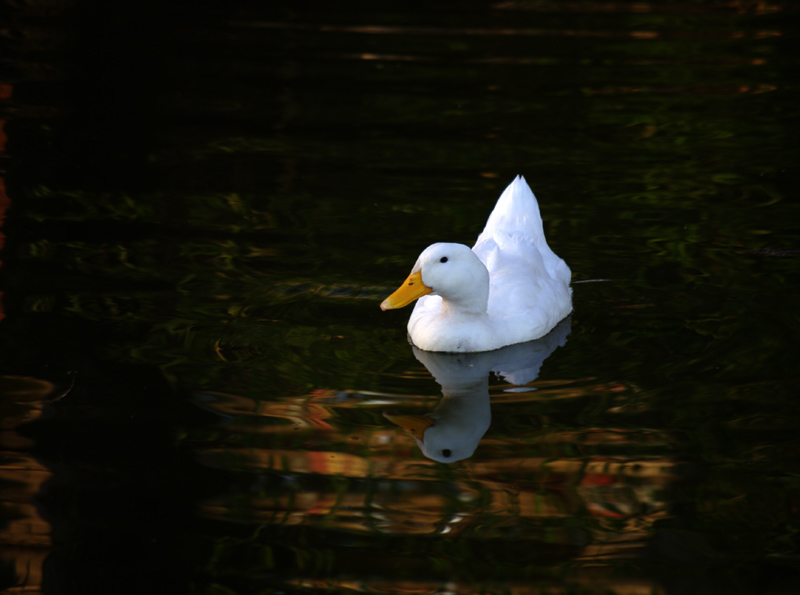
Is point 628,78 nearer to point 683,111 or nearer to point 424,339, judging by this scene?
point 683,111

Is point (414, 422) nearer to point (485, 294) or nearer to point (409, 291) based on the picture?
point (409, 291)

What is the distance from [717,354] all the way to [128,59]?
29.2 ft

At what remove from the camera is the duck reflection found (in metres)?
5.08

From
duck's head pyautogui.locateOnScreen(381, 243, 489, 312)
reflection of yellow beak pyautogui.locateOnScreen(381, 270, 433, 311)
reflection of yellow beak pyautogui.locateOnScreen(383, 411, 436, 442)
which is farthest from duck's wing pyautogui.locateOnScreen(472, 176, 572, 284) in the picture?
reflection of yellow beak pyautogui.locateOnScreen(383, 411, 436, 442)

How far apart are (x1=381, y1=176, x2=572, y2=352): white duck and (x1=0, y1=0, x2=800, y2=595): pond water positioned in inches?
5.4

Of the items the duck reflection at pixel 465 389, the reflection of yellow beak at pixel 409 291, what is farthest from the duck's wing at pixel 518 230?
the reflection of yellow beak at pixel 409 291

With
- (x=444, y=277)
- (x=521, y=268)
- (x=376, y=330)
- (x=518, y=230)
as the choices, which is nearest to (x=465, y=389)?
(x=444, y=277)

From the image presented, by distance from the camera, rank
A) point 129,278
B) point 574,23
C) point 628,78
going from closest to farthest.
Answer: point 129,278 < point 628,78 < point 574,23

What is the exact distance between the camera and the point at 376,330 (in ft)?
20.7

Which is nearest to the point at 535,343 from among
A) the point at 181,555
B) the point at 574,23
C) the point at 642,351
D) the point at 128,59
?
the point at 642,351

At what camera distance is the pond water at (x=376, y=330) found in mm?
4262

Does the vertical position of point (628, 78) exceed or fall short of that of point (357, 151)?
it exceeds it

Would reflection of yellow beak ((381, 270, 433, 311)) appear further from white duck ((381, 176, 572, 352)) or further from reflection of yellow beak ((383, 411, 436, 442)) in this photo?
reflection of yellow beak ((383, 411, 436, 442))

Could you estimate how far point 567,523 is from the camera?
14.4ft
